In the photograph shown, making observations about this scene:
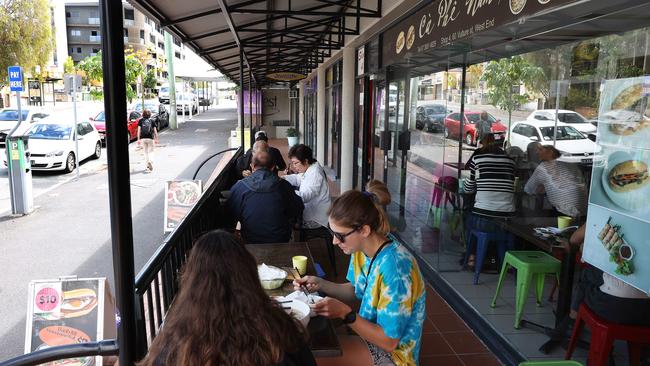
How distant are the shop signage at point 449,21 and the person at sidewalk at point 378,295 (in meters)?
1.63

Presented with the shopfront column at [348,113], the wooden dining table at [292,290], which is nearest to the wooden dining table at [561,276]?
the wooden dining table at [292,290]

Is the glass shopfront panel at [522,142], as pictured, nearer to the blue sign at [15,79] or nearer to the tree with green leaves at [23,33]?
the blue sign at [15,79]

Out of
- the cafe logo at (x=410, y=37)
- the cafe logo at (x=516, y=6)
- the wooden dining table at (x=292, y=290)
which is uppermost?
the cafe logo at (x=410, y=37)

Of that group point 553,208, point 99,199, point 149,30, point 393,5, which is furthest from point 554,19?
point 149,30

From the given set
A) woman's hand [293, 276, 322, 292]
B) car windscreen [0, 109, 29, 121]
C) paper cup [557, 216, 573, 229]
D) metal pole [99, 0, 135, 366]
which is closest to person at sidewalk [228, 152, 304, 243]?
woman's hand [293, 276, 322, 292]

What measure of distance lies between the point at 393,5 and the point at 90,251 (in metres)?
5.04

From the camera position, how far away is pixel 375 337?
218 cm

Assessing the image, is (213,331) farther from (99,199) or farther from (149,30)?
(149,30)

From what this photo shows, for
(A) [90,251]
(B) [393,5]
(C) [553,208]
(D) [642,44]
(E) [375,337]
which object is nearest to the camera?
(E) [375,337]

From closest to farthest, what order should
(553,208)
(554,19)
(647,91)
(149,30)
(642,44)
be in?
(647,91) < (642,44) < (554,19) < (553,208) < (149,30)

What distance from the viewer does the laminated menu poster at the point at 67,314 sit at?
3.35 meters

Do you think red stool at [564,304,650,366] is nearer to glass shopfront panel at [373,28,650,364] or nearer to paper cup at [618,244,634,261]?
Result: glass shopfront panel at [373,28,650,364]

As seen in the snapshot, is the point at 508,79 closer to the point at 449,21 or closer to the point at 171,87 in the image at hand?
the point at 449,21

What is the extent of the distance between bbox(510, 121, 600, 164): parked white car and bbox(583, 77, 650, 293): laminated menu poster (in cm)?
106
